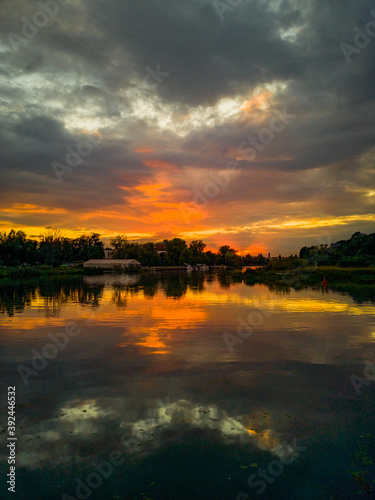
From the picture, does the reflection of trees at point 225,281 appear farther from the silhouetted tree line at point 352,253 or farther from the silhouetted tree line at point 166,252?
the silhouetted tree line at point 166,252

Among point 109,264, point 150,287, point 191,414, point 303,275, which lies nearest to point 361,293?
point 150,287

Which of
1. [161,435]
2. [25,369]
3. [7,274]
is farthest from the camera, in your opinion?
[7,274]

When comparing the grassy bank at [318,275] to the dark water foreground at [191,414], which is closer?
the dark water foreground at [191,414]

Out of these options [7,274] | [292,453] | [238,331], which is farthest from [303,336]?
[7,274]

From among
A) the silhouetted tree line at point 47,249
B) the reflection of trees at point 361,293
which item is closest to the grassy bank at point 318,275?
the reflection of trees at point 361,293

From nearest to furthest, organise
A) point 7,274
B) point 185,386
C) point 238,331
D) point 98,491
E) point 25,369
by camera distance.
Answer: point 98,491, point 185,386, point 25,369, point 238,331, point 7,274

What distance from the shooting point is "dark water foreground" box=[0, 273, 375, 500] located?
6188mm

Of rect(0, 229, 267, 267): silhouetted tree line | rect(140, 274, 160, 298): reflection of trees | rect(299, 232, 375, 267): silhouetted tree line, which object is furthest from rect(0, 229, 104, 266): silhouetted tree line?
rect(299, 232, 375, 267): silhouetted tree line

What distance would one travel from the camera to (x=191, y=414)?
8531 millimetres

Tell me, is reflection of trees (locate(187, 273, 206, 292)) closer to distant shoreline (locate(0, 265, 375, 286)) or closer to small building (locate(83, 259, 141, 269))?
distant shoreline (locate(0, 265, 375, 286))

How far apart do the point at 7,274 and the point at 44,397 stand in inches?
2818

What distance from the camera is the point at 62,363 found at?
12945mm

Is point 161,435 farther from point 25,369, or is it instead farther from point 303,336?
point 303,336

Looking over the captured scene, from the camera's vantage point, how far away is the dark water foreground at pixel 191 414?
6188mm
